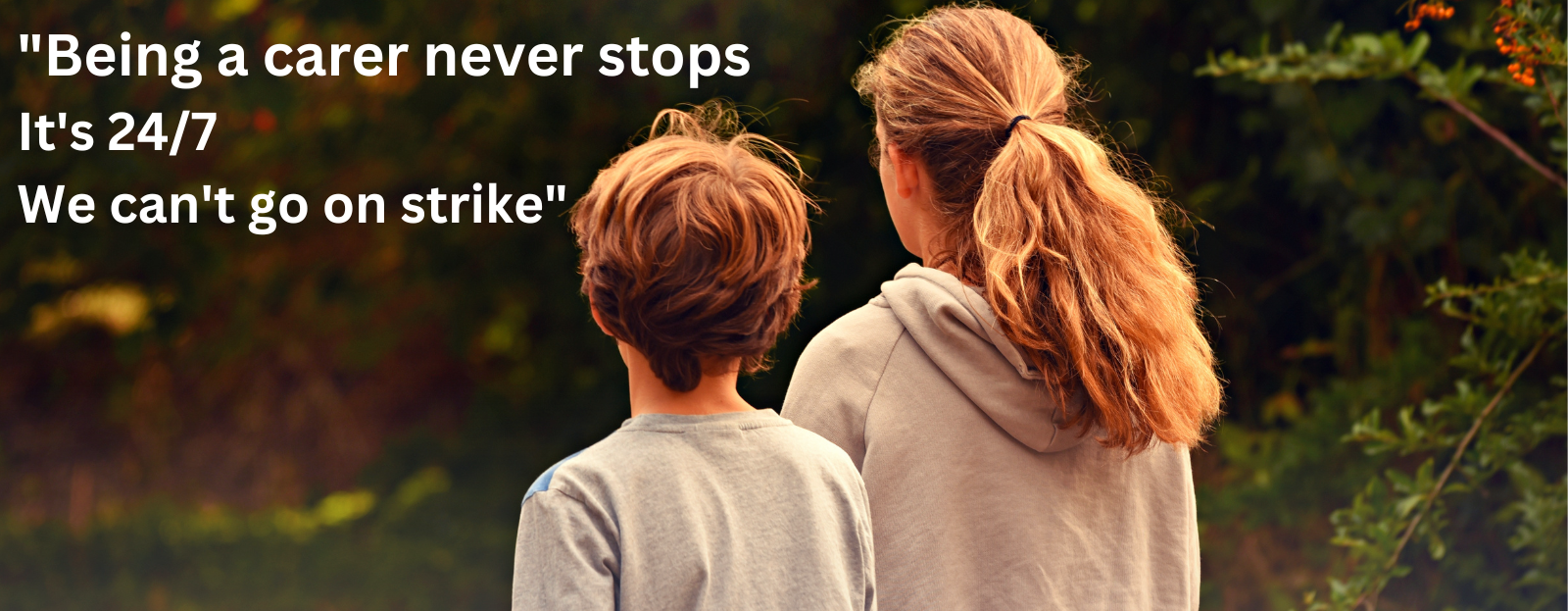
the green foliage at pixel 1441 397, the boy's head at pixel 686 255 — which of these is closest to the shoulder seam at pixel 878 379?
the boy's head at pixel 686 255

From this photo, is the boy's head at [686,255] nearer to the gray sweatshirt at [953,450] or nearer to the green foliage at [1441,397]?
the gray sweatshirt at [953,450]

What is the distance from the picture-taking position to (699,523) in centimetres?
88

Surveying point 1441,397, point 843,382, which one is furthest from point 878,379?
point 1441,397

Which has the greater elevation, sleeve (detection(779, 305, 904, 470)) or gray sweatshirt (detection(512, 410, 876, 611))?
sleeve (detection(779, 305, 904, 470))

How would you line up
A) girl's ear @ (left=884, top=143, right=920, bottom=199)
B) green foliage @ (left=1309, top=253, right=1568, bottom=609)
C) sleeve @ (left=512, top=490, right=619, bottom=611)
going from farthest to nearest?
1. green foliage @ (left=1309, top=253, right=1568, bottom=609)
2. girl's ear @ (left=884, top=143, right=920, bottom=199)
3. sleeve @ (left=512, top=490, right=619, bottom=611)

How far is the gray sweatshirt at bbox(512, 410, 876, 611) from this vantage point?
0.85m

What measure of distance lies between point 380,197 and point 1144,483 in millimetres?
2240

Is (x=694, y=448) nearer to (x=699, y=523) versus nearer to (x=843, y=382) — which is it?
(x=699, y=523)

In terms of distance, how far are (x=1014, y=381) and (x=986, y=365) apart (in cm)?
3

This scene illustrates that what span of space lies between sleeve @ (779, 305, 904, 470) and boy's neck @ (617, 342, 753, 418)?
109mm

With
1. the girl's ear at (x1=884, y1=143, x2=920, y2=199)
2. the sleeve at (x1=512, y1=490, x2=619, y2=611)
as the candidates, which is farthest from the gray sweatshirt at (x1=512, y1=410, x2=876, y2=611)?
the girl's ear at (x1=884, y1=143, x2=920, y2=199)

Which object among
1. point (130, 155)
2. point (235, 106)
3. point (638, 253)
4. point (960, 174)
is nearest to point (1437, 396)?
point (960, 174)

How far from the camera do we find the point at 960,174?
43.6 inches

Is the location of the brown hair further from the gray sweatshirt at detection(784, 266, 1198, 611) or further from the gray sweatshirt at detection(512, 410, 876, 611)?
the gray sweatshirt at detection(512, 410, 876, 611)
